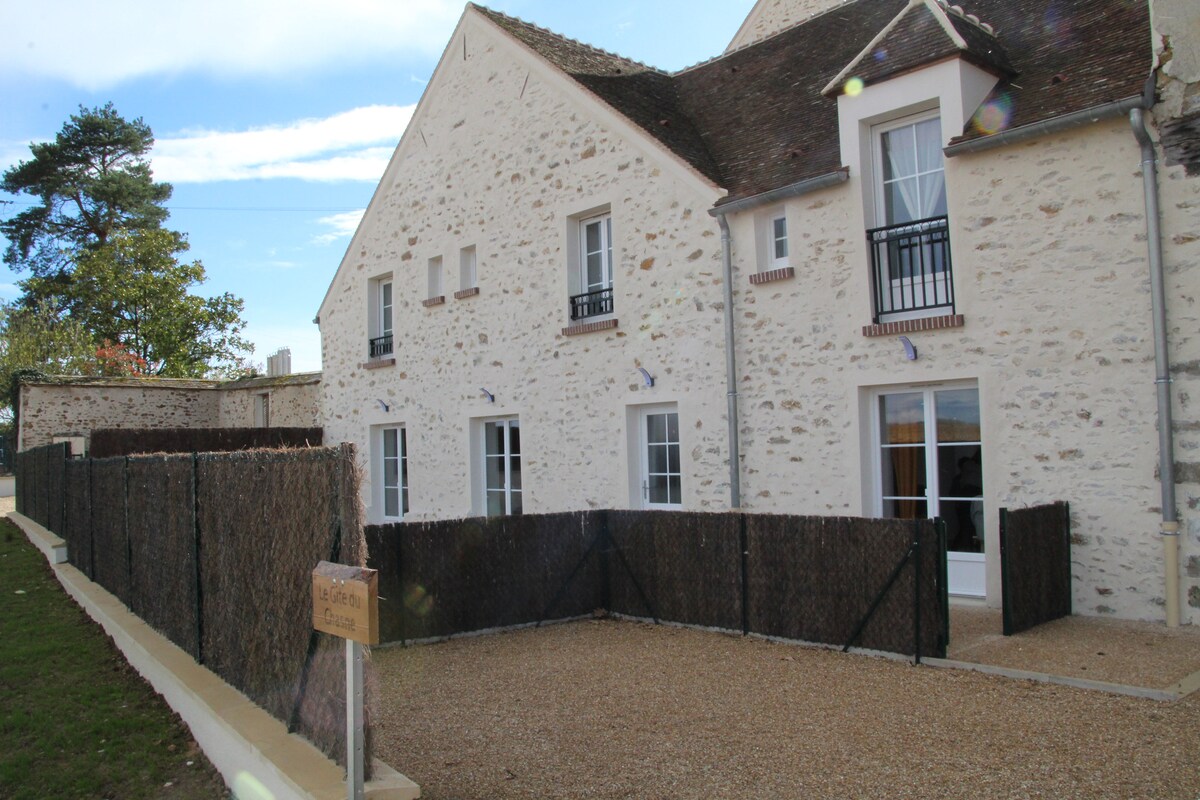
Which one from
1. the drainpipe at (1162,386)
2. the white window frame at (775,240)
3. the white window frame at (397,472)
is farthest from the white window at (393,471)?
the drainpipe at (1162,386)

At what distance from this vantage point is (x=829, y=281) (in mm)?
9227

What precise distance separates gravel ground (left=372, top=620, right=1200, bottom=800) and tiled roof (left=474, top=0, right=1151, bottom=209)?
4866 mm

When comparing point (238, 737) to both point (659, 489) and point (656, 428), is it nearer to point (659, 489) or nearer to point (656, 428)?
point (659, 489)

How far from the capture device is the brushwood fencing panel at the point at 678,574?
21.6 ft

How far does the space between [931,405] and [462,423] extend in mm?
7217

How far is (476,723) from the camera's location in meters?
5.47

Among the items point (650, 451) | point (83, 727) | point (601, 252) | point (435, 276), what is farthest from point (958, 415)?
point (435, 276)

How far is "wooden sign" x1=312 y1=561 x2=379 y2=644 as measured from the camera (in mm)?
3689

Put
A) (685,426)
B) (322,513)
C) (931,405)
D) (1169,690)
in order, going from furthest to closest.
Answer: (685,426) → (931,405) → (1169,690) → (322,513)

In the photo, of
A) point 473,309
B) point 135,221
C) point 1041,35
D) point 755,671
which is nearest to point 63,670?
point 755,671

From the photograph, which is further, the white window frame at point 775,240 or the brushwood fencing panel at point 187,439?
the brushwood fencing panel at point 187,439

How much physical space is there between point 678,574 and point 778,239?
12.8 feet

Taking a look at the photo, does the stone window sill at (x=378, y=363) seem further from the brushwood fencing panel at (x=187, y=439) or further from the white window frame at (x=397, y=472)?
the brushwood fencing panel at (x=187, y=439)

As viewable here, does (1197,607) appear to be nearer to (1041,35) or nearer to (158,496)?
(1041,35)
